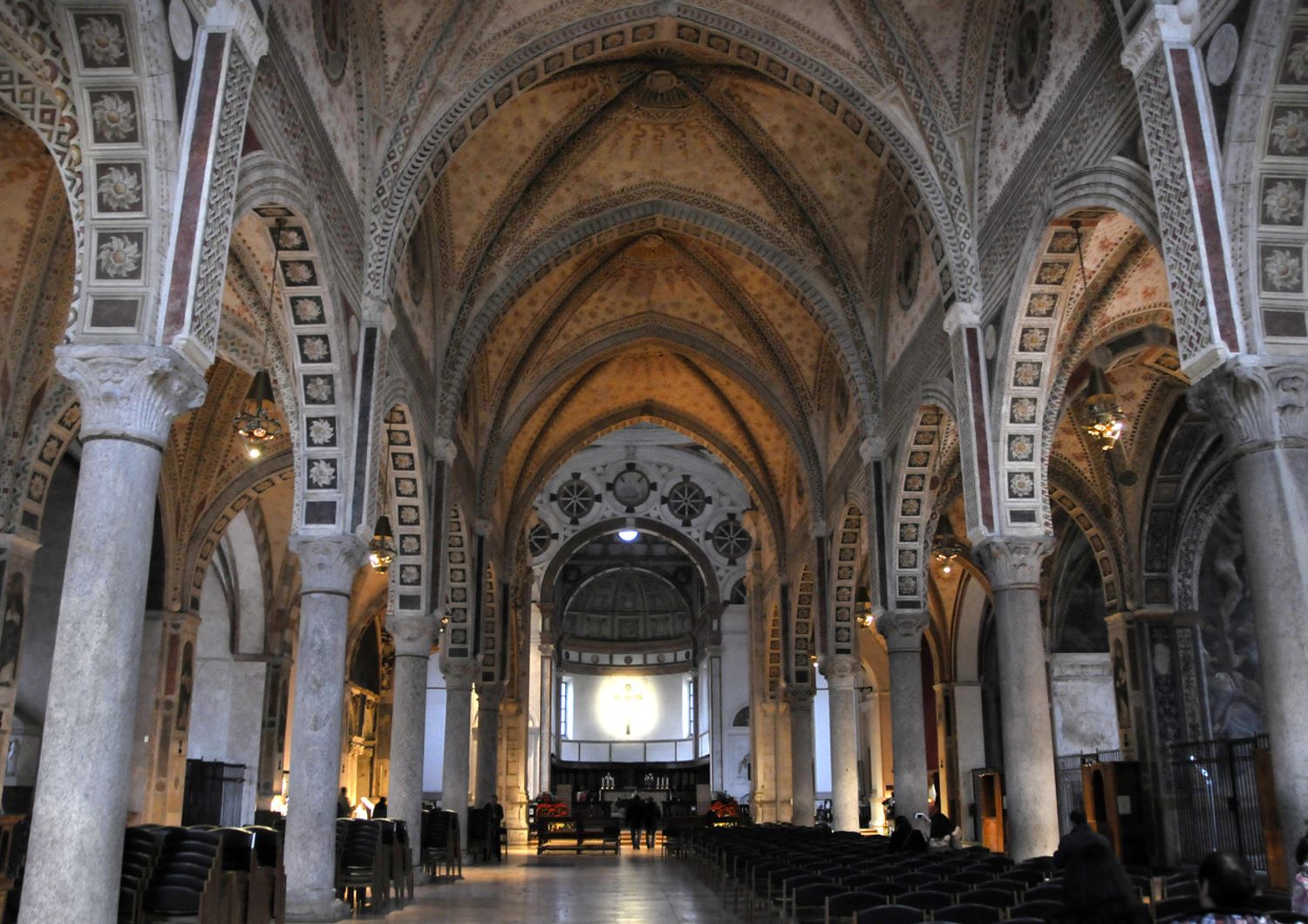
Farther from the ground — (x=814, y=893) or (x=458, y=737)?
(x=458, y=737)

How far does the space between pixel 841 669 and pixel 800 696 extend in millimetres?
4505

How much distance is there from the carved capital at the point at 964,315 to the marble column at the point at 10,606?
472 inches

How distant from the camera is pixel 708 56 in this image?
17.0 metres

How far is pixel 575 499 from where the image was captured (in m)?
39.5

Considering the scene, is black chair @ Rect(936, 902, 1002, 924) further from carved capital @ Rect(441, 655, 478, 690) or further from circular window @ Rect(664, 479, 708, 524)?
circular window @ Rect(664, 479, 708, 524)

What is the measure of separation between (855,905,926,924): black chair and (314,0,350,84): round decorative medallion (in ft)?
33.7

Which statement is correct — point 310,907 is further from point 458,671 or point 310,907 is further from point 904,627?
point 458,671

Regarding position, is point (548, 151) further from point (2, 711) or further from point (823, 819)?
point (823, 819)

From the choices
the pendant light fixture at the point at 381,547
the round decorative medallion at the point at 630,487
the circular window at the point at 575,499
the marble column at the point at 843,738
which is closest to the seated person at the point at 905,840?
the pendant light fixture at the point at 381,547

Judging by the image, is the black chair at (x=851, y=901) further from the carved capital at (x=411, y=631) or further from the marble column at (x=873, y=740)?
the marble column at (x=873, y=740)

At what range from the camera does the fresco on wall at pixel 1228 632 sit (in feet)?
64.9

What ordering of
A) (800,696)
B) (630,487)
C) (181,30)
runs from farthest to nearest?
1. (630,487)
2. (800,696)
3. (181,30)

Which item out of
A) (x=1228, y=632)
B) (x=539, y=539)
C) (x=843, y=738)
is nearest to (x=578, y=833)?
(x=843, y=738)

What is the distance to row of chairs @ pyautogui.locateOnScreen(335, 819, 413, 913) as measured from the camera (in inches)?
486
